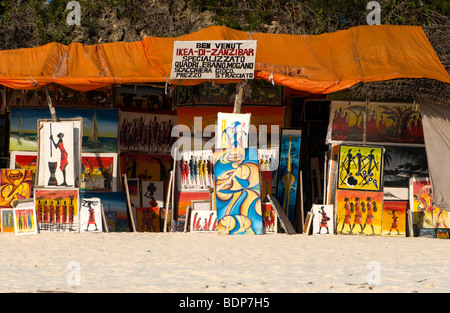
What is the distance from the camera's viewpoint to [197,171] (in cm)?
1298

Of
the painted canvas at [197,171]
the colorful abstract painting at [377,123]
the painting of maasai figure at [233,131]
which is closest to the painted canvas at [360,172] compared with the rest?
the colorful abstract painting at [377,123]

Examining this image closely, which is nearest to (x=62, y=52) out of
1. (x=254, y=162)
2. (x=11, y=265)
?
(x=254, y=162)

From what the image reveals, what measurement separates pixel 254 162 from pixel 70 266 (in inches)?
154

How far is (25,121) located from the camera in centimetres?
1323

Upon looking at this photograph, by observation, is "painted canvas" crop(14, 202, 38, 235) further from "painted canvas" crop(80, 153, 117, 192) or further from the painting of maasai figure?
the painting of maasai figure

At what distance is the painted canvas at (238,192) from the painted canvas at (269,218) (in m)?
0.42

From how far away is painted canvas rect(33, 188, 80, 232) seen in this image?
36.9 feet

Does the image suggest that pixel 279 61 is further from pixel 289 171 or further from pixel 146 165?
pixel 146 165

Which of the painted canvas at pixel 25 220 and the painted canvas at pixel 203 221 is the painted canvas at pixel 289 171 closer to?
the painted canvas at pixel 203 221

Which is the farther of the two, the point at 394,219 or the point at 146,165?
the point at 146,165

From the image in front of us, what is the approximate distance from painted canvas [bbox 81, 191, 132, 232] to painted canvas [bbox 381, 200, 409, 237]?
456 cm

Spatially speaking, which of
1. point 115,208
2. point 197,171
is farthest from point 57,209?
point 197,171

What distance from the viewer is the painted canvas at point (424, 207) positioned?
39.5 ft

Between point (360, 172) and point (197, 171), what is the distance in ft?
9.81
